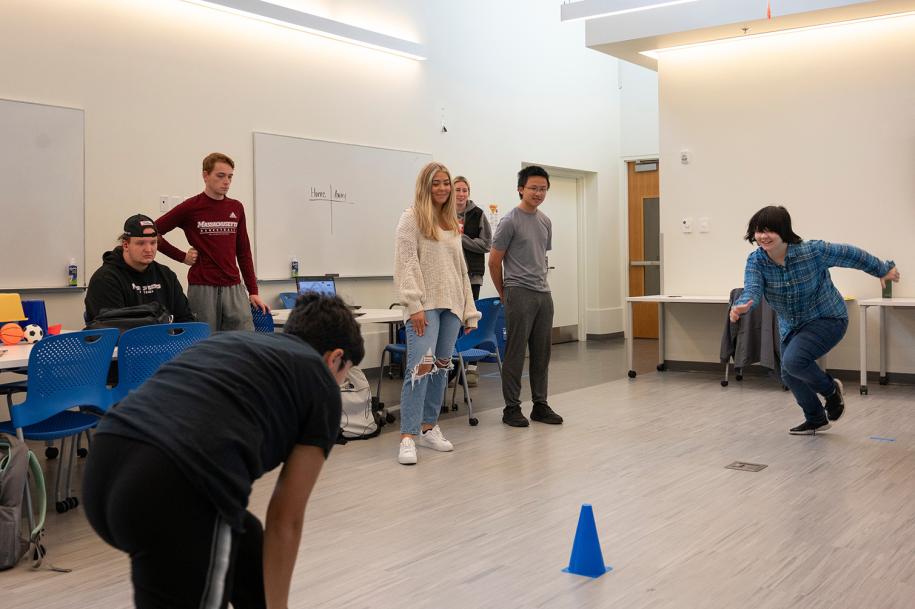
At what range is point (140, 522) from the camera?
5.11 feet

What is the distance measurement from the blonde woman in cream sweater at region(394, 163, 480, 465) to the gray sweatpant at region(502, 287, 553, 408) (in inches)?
29.4

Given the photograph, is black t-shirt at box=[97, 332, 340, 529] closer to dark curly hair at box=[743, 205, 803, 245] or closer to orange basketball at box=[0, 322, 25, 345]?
orange basketball at box=[0, 322, 25, 345]

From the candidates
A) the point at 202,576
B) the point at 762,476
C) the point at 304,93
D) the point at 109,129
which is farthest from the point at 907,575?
the point at 304,93

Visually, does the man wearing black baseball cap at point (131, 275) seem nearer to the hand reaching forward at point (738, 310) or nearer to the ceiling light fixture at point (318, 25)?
the ceiling light fixture at point (318, 25)

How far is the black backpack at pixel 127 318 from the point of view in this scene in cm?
429

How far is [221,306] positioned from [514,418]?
1.94 meters

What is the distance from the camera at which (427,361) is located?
4832 millimetres

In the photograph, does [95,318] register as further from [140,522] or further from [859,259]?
[859,259]

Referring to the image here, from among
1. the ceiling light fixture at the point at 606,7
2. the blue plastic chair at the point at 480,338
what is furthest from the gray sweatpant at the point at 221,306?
the ceiling light fixture at the point at 606,7

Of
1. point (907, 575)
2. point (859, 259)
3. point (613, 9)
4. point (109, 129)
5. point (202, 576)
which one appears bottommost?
point (907, 575)

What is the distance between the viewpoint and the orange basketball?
430 centimetres

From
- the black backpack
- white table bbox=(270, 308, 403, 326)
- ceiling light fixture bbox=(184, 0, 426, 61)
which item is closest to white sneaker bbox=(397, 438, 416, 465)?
white table bbox=(270, 308, 403, 326)

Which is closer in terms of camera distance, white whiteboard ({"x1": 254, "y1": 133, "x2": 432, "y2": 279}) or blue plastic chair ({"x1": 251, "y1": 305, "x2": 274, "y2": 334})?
blue plastic chair ({"x1": 251, "y1": 305, "x2": 274, "y2": 334})

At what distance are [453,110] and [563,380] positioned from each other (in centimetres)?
307
